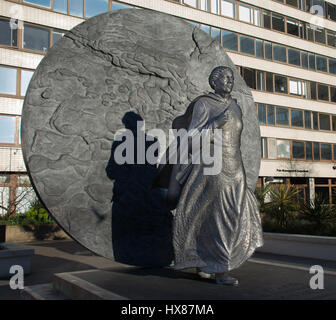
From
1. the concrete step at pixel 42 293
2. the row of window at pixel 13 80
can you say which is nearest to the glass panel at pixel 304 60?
the row of window at pixel 13 80

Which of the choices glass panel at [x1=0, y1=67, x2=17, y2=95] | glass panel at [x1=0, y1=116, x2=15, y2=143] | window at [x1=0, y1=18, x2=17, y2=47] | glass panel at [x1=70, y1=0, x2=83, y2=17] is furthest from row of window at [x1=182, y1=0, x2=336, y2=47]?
glass panel at [x1=0, y1=116, x2=15, y2=143]

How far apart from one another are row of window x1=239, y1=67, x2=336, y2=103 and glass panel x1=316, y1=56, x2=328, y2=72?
1337mm

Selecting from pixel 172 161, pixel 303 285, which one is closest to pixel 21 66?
pixel 172 161

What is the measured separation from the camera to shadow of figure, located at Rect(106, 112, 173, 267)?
5.22m

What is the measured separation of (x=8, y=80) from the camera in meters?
19.0

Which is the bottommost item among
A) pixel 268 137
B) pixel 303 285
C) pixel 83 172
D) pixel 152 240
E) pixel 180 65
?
pixel 303 285

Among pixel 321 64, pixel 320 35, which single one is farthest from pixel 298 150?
pixel 320 35

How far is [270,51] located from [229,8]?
449 centimetres

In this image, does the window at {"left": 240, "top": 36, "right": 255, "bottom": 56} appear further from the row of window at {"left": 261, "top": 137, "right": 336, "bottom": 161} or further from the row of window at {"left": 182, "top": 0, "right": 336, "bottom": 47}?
the row of window at {"left": 261, "top": 137, "right": 336, "bottom": 161}

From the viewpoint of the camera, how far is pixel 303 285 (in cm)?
423

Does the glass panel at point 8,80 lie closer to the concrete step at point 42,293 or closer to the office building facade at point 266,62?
the office building facade at point 266,62

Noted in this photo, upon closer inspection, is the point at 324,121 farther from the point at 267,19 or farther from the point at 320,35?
the point at 267,19

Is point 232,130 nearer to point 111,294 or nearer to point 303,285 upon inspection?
point 303,285
